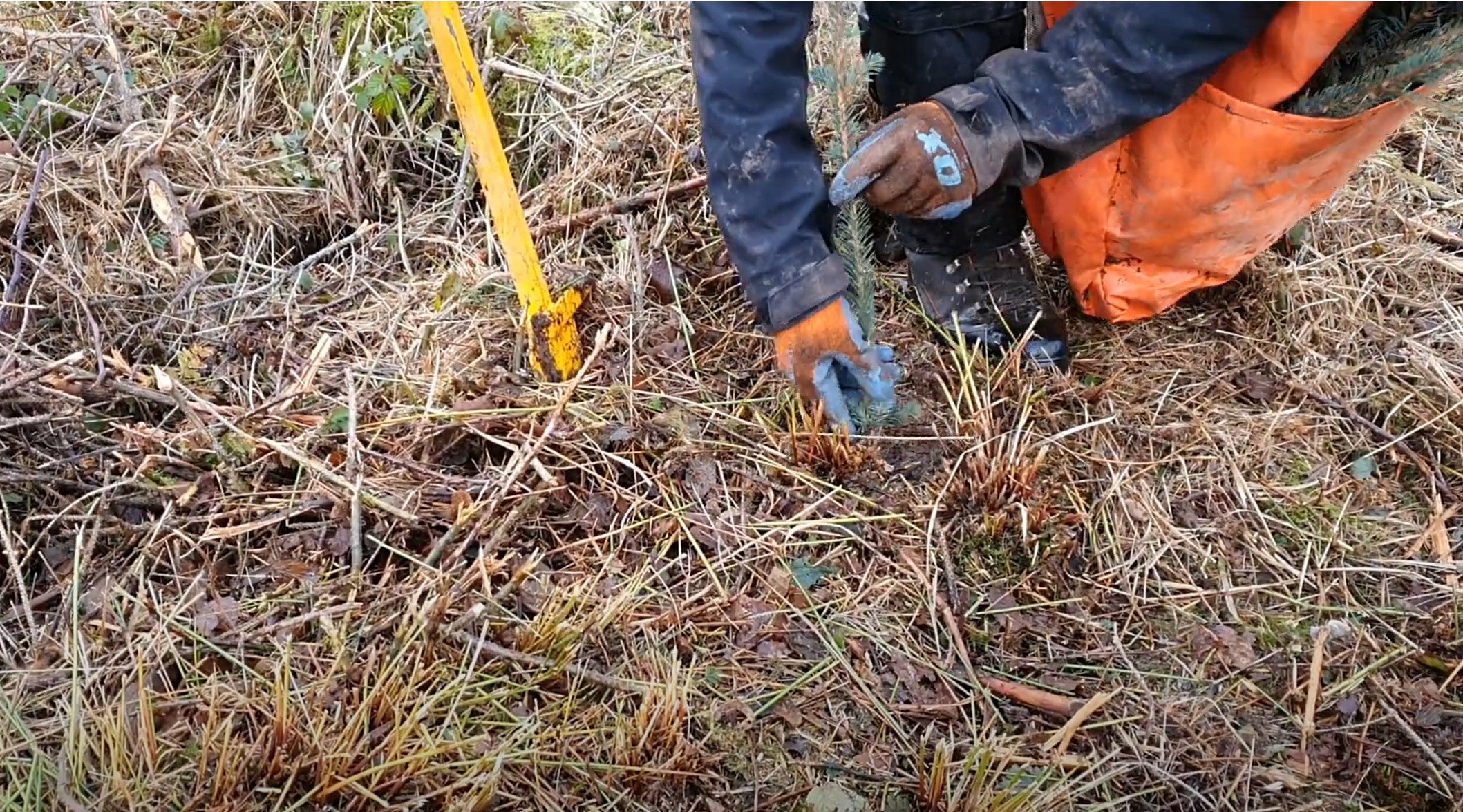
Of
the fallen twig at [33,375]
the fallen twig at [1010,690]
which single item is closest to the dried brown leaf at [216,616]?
the fallen twig at [33,375]

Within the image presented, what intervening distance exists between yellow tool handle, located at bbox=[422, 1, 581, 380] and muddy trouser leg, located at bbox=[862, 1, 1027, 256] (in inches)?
33.2

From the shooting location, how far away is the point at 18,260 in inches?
87.0

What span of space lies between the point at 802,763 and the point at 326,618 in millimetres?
834

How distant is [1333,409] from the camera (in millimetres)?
2059

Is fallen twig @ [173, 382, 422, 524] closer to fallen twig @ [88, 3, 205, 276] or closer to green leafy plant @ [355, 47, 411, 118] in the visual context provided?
fallen twig @ [88, 3, 205, 276]

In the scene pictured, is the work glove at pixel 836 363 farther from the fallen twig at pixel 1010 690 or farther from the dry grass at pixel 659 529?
the fallen twig at pixel 1010 690

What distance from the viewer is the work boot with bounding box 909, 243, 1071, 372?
2168mm

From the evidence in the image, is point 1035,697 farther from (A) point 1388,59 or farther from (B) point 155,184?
(B) point 155,184

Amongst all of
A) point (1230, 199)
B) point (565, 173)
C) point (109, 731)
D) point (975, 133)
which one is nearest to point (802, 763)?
point (109, 731)

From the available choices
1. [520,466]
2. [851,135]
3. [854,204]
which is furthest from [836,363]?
[520,466]

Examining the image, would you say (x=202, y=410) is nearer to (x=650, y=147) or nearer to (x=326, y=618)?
(x=326, y=618)

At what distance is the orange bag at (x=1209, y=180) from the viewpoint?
68.1 inches

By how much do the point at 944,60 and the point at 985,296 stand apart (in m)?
0.54

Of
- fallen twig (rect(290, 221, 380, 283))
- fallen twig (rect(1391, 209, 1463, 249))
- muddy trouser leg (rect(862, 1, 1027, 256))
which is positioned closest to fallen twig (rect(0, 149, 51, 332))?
fallen twig (rect(290, 221, 380, 283))
